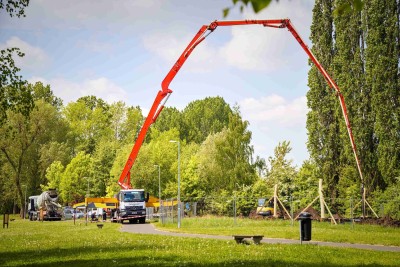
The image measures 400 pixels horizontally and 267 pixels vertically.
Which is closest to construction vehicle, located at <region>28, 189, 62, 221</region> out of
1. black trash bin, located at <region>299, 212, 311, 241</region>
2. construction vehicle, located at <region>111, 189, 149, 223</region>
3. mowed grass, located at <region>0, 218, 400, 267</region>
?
construction vehicle, located at <region>111, 189, 149, 223</region>

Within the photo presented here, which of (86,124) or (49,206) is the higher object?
(86,124)

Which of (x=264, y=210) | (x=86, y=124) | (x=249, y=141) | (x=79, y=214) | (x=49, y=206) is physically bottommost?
(x=79, y=214)

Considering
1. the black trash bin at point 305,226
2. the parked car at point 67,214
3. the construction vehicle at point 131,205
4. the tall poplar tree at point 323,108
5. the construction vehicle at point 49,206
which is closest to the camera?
the black trash bin at point 305,226

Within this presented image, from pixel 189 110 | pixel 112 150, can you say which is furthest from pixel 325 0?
pixel 189 110

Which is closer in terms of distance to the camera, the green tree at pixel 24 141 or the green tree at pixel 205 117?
the green tree at pixel 24 141

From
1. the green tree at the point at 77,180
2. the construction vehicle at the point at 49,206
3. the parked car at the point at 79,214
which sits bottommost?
the parked car at the point at 79,214

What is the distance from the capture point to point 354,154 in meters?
38.2

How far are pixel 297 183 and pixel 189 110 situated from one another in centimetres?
Result: 6928

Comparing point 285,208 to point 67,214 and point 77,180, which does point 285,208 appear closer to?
point 67,214

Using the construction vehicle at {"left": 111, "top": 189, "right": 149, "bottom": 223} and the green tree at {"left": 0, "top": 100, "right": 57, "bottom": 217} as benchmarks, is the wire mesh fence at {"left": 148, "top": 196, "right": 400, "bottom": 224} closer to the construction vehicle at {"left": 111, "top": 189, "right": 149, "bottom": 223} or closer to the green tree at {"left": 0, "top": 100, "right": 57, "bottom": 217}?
the construction vehicle at {"left": 111, "top": 189, "right": 149, "bottom": 223}

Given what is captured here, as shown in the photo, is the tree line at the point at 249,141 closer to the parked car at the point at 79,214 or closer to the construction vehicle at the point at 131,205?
the parked car at the point at 79,214

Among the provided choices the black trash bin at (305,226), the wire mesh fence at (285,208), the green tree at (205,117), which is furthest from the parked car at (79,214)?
the black trash bin at (305,226)

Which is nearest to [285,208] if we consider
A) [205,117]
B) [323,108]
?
[323,108]

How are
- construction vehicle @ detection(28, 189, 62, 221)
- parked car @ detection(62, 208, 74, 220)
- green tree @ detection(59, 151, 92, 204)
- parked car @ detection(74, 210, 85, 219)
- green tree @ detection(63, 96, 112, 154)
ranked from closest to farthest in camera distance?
construction vehicle @ detection(28, 189, 62, 221) < parked car @ detection(62, 208, 74, 220) < parked car @ detection(74, 210, 85, 219) < green tree @ detection(59, 151, 92, 204) < green tree @ detection(63, 96, 112, 154)
